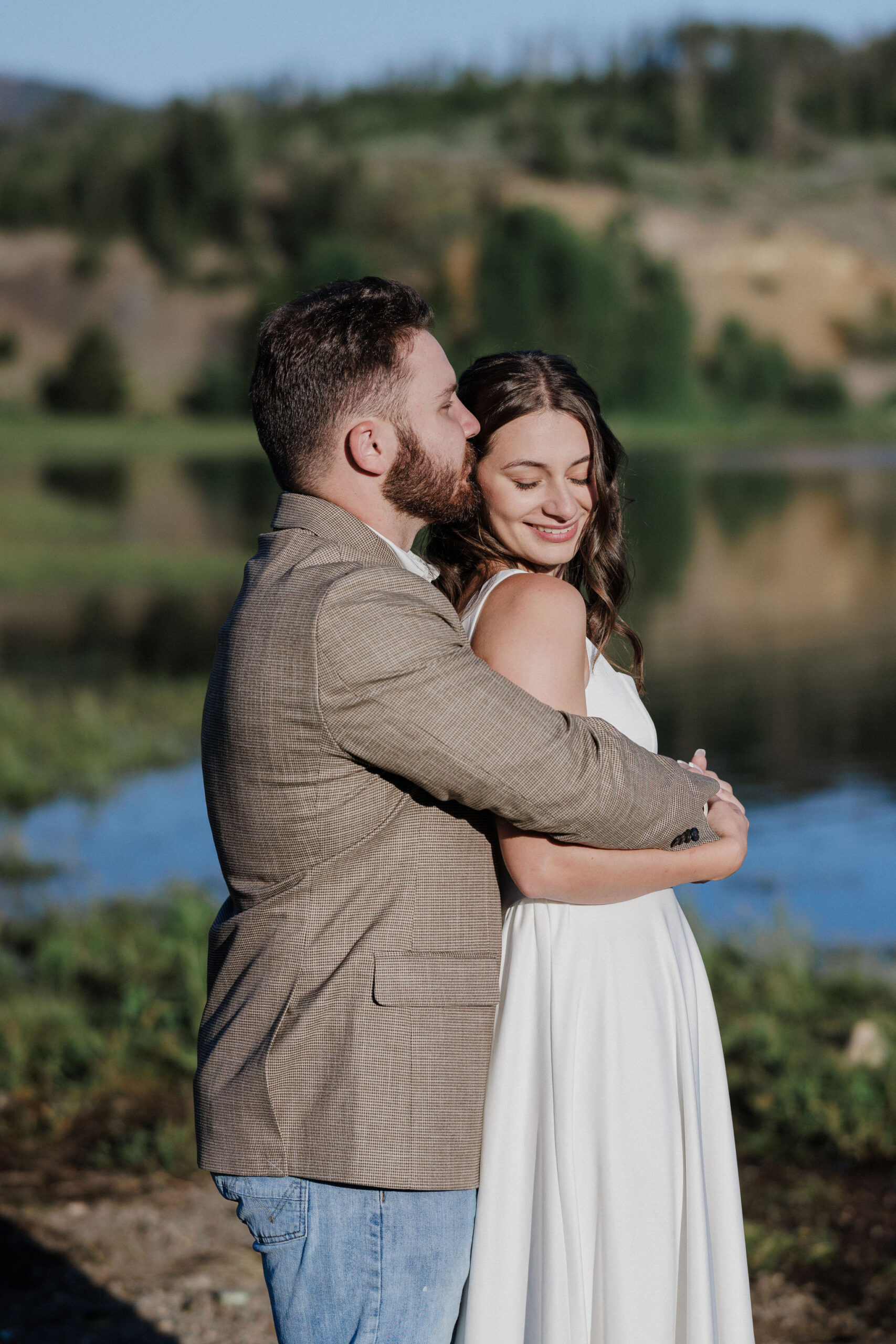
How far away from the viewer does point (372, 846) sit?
2.11 meters

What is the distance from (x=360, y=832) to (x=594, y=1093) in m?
0.56

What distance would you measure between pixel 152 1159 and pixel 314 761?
9.66 feet

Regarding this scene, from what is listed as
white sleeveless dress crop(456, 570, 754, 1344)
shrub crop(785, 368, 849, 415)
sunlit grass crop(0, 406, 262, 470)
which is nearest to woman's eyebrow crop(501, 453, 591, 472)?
white sleeveless dress crop(456, 570, 754, 1344)

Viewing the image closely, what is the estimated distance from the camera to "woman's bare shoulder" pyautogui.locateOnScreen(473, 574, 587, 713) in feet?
7.30

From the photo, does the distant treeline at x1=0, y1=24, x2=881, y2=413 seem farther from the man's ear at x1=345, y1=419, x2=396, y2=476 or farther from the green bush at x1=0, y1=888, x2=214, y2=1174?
the man's ear at x1=345, y1=419, x2=396, y2=476

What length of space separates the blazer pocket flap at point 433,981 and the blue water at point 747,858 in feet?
18.5

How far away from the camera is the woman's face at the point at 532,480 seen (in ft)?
8.61

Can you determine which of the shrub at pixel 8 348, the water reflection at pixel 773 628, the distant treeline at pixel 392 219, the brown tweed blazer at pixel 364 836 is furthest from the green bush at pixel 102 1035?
the shrub at pixel 8 348

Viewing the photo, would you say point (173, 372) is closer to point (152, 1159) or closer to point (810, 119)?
point (152, 1159)

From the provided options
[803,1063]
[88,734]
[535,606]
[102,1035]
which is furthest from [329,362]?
[88,734]

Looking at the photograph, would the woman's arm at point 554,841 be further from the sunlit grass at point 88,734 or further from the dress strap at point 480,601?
the sunlit grass at point 88,734

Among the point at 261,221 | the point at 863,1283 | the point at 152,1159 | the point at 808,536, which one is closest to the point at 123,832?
the point at 152,1159

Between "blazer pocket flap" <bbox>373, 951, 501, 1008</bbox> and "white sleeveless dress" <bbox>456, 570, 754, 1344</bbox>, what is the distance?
13cm

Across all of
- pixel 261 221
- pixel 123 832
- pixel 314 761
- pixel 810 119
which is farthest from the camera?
pixel 810 119
